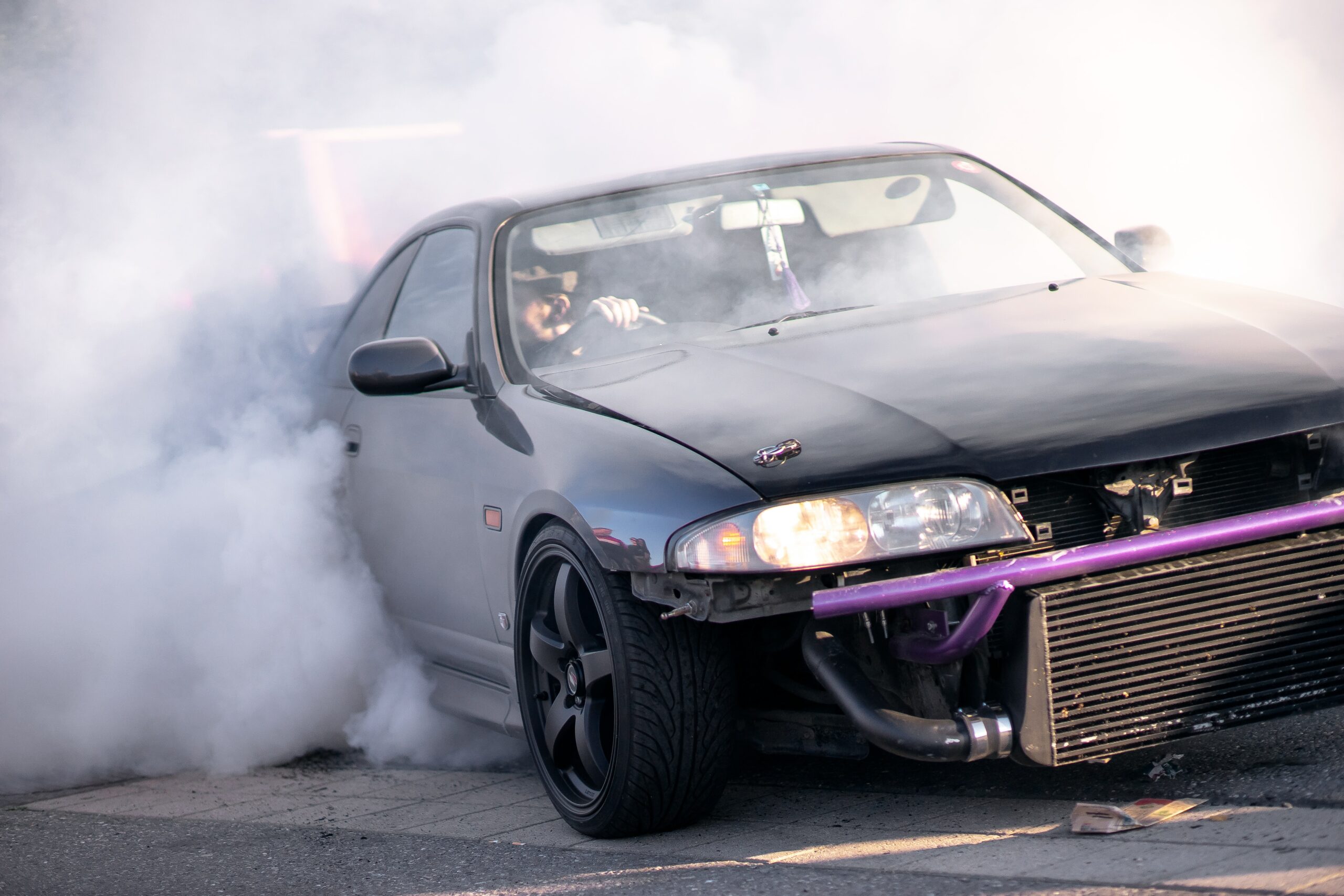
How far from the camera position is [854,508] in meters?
3.01

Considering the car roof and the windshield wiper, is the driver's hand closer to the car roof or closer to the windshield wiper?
the windshield wiper

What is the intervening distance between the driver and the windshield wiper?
0.95 feet

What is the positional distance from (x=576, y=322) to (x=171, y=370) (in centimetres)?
307

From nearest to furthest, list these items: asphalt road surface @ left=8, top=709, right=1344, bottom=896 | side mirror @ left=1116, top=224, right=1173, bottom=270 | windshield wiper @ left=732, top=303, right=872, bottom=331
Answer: asphalt road surface @ left=8, top=709, right=1344, bottom=896 → windshield wiper @ left=732, top=303, right=872, bottom=331 → side mirror @ left=1116, top=224, right=1173, bottom=270

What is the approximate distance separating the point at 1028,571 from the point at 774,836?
0.89m

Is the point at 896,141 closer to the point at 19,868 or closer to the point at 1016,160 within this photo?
the point at 19,868

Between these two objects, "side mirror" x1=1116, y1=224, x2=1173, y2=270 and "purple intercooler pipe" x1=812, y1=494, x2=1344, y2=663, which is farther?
"side mirror" x1=1116, y1=224, x2=1173, y2=270

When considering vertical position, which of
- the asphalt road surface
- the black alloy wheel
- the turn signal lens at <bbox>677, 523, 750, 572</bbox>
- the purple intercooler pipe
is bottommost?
the asphalt road surface

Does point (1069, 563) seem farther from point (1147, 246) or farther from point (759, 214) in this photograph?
point (1147, 246)

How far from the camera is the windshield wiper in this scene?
4.14 m

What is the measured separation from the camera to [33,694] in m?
5.21

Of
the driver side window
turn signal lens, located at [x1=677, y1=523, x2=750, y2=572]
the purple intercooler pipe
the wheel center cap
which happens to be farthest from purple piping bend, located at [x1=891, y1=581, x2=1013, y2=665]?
the driver side window

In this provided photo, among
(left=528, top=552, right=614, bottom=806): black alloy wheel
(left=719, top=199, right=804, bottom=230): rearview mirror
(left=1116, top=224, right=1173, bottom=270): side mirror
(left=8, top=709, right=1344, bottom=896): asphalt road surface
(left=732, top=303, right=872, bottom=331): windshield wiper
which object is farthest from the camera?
(left=1116, top=224, right=1173, bottom=270): side mirror

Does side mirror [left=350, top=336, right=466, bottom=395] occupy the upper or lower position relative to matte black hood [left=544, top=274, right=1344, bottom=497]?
upper
